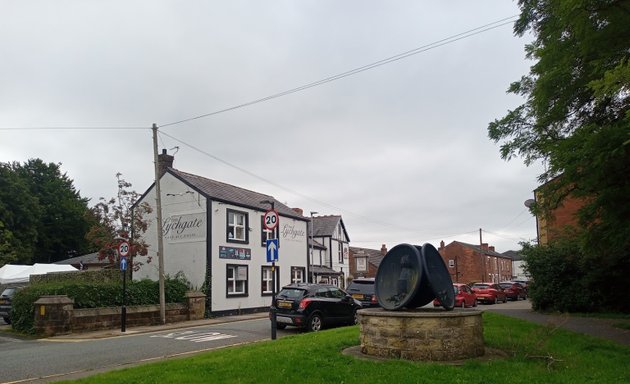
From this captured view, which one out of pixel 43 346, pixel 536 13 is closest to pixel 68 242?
pixel 43 346

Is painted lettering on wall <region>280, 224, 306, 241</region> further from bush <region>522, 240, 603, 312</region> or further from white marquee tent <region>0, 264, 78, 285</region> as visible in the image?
bush <region>522, 240, 603, 312</region>

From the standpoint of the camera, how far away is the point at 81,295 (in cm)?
2016

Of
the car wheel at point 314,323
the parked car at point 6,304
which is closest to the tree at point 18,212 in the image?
the parked car at point 6,304

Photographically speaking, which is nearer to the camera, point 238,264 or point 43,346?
point 43,346

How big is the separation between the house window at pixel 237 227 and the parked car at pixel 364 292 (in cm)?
1043

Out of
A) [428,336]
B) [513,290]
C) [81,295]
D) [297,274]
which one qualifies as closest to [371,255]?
[513,290]

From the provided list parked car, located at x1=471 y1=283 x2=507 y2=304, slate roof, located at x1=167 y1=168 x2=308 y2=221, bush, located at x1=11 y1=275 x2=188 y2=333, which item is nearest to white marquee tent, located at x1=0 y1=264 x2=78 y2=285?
slate roof, located at x1=167 y1=168 x2=308 y2=221

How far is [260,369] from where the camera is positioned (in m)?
8.13

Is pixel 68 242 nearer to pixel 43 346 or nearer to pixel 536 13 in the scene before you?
pixel 43 346

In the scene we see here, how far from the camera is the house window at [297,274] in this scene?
35103 mm

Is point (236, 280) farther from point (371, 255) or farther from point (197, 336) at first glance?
point (371, 255)

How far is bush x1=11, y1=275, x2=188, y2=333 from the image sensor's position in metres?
19.6

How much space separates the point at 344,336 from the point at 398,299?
7.89 ft

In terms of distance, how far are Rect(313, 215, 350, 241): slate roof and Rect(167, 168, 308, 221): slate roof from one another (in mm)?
17323
